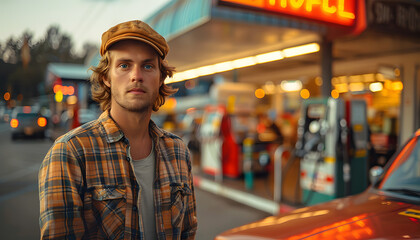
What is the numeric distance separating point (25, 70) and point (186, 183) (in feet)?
8.69

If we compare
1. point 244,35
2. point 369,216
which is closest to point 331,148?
point 244,35

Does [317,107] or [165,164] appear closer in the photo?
[165,164]

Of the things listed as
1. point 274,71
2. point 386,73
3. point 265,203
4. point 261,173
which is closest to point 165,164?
point 265,203

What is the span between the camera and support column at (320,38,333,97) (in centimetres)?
804

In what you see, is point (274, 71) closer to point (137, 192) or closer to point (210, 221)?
point (210, 221)

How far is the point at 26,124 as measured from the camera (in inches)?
765

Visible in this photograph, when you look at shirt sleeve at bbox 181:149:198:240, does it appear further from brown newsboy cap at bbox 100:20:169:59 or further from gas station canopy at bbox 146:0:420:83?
gas station canopy at bbox 146:0:420:83

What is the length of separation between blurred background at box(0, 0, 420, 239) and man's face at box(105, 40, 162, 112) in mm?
707

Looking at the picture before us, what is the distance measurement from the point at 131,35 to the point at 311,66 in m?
13.2

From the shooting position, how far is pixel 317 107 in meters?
6.76

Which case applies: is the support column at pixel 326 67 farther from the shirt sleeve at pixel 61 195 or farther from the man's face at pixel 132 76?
the shirt sleeve at pixel 61 195

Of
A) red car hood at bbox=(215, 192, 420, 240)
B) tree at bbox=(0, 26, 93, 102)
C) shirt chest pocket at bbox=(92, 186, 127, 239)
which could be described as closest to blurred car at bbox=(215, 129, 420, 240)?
red car hood at bbox=(215, 192, 420, 240)

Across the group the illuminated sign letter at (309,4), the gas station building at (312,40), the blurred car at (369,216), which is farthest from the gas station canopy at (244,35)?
the blurred car at (369,216)

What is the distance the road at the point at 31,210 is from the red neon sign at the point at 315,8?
3696mm
